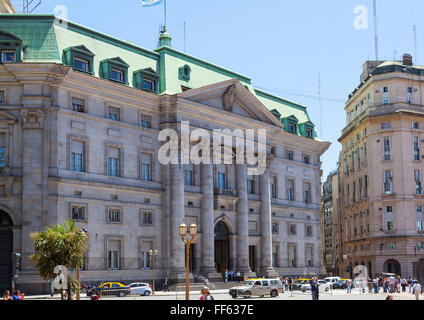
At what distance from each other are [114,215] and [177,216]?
22.7ft

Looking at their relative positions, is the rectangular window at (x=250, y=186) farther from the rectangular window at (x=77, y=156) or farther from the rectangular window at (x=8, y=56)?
the rectangular window at (x=8, y=56)

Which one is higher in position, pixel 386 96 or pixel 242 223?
pixel 386 96

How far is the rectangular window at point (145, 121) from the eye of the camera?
64188 mm

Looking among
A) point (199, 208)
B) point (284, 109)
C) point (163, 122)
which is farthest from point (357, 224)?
point (163, 122)

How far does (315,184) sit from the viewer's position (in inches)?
3511

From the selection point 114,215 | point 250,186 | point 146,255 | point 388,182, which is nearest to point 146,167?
point 114,215

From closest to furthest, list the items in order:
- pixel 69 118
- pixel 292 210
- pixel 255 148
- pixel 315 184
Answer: pixel 69 118
pixel 255 148
pixel 292 210
pixel 315 184

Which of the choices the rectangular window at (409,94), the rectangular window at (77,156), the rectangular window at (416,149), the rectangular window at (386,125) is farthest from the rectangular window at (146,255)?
the rectangular window at (409,94)

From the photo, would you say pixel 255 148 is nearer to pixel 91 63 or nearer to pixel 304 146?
pixel 304 146

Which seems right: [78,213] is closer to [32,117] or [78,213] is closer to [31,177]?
[31,177]

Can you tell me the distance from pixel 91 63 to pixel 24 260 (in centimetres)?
1933

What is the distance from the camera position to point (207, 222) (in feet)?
222

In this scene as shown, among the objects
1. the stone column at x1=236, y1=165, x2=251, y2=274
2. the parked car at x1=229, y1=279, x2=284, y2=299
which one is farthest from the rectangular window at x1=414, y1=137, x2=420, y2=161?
the parked car at x1=229, y1=279, x2=284, y2=299

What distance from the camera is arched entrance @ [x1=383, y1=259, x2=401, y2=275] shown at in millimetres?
94562
